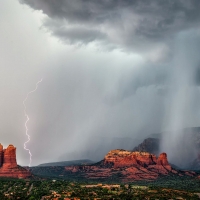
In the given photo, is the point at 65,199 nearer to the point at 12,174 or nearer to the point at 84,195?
the point at 84,195

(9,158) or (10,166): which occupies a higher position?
(9,158)

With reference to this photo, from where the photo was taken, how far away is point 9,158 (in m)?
188

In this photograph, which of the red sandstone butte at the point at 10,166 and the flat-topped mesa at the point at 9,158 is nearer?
the red sandstone butte at the point at 10,166

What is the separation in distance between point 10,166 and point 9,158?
5.30 m

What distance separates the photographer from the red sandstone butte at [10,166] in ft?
587

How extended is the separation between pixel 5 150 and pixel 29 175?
69.6 ft

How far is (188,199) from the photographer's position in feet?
390

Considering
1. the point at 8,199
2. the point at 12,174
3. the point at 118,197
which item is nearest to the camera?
the point at 8,199

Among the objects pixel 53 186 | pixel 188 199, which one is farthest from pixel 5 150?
pixel 188 199

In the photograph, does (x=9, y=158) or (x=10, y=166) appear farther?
(x=9, y=158)

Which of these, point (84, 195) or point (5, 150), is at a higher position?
point (5, 150)

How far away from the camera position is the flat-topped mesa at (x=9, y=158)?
609ft

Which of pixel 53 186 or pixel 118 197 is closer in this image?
pixel 118 197

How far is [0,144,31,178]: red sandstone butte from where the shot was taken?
179000mm
